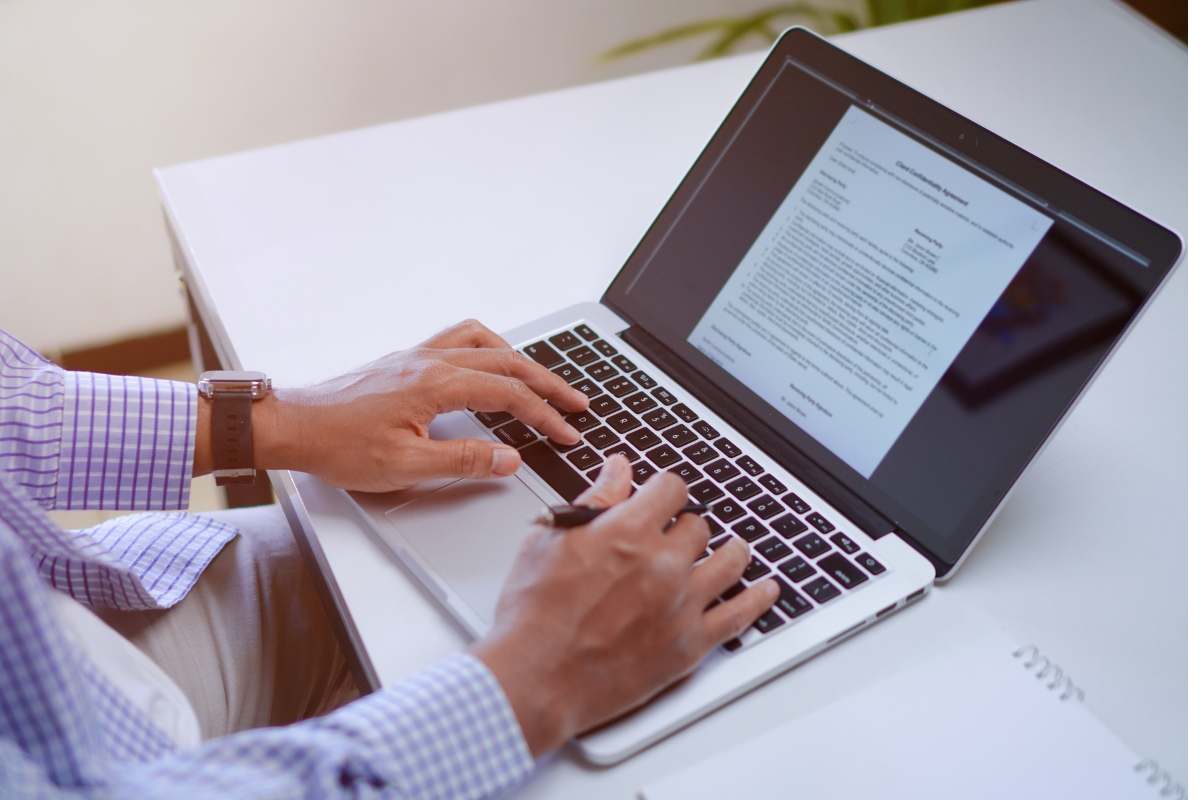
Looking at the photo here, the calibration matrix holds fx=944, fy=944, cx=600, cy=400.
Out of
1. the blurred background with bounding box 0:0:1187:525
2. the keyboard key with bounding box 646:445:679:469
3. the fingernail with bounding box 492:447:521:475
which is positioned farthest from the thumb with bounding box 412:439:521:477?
Answer: the blurred background with bounding box 0:0:1187:525

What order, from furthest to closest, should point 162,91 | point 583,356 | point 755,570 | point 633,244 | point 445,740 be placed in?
point 162,91 → point 633,244 → point 583,356 → point 755,570 → point 445,740

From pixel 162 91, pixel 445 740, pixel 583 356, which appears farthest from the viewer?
pixel 162 91

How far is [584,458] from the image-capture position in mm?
725

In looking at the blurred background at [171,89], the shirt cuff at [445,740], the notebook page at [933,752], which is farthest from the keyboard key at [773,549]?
the blurred background at [171,89]

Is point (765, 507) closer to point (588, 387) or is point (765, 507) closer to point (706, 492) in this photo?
point (706, 492)

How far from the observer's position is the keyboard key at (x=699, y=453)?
2.34 ft

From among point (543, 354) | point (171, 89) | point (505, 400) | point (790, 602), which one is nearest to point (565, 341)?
point (543, 354)

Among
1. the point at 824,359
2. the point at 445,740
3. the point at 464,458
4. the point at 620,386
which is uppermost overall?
the point at 824,359

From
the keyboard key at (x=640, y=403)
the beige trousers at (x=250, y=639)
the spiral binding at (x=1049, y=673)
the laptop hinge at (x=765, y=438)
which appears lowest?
the beige trousers at (x=250, y=639)

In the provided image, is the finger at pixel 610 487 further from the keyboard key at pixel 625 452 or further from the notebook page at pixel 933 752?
the notebook page at pixel 933 752

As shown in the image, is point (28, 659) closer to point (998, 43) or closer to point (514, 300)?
point (514, 300)

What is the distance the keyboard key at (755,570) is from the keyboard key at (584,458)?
0.15 meters

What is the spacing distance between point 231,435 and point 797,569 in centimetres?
44

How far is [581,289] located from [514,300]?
7cm
